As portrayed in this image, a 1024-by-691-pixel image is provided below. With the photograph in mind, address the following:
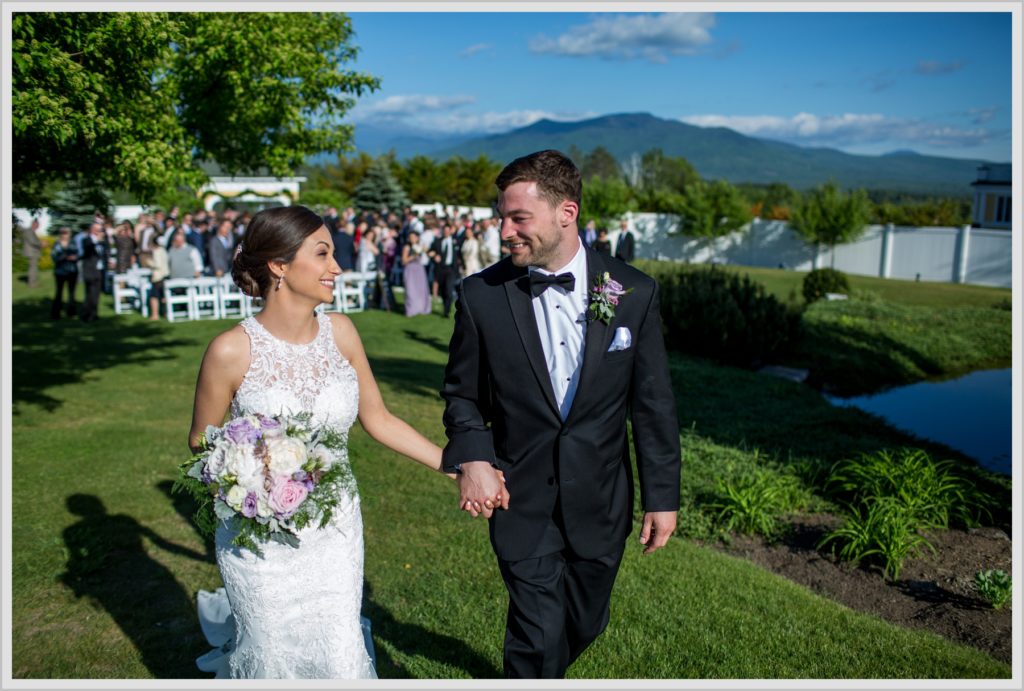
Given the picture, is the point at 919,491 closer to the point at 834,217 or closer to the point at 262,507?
the point at 262,507

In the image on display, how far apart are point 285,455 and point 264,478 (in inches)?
4.5

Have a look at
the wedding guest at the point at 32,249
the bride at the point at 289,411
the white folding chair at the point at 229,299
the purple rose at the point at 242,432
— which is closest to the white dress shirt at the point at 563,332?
the bride at the point at 289,411

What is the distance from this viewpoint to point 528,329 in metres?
3.65

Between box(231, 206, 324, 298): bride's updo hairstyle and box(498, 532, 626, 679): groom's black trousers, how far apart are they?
160cm

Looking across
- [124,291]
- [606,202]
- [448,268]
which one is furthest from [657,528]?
[606,202]

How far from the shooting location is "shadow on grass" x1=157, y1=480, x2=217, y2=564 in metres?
6.45

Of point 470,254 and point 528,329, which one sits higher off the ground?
point 528,329

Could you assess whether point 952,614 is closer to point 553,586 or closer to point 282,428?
point 553,586

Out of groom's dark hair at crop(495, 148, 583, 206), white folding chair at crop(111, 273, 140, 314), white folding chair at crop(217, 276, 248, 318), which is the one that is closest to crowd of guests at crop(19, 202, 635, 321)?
white folding chair at crop(217, 276, 248, 318)

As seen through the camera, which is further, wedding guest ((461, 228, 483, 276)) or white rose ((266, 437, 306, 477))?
wedding guest ((461, 228, 483, 276))

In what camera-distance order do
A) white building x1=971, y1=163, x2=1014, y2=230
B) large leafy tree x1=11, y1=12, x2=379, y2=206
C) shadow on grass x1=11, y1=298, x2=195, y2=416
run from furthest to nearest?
1. white building x1=971, y1=163, x2=1014, y2=230
2. shadow on grass x1=11, y1=298, x2=195, y2=416
3. large leafy tree x1=11, y1=12, x2=379, y2=206

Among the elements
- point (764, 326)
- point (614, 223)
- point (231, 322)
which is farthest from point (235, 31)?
point (614, 223)

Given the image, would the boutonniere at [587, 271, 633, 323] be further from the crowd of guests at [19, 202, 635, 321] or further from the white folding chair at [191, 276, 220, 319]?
the white folding chair at [191, 276, 220, 319]

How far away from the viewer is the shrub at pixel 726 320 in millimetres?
15164
